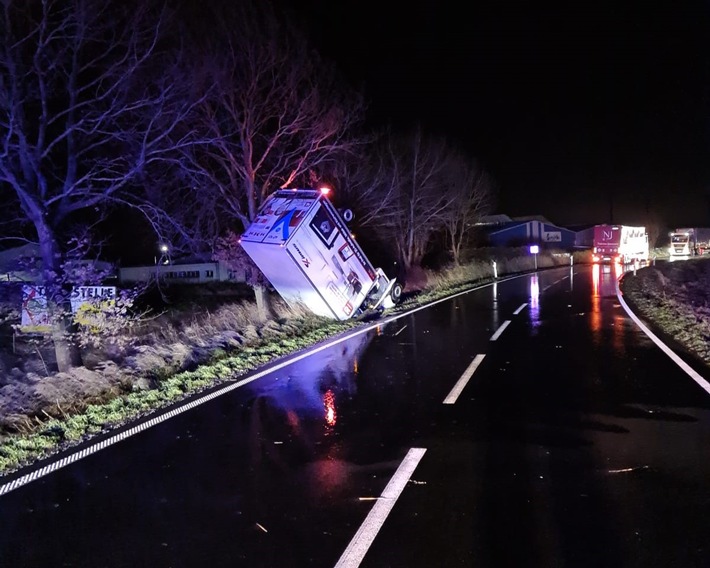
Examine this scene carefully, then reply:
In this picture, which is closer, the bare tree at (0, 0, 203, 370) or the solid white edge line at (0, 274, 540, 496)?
the solid white edge line at (0, 274, 540, 496)

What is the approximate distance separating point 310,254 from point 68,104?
6.36 m

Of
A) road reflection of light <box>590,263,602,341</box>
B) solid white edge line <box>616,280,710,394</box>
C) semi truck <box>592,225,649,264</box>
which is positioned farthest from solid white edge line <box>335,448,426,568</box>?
semi truck <box>592,225,649,264</box>

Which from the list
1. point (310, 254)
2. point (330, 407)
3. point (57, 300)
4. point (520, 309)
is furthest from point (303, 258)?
point (330, 407)

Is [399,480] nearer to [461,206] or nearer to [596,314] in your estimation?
[596,314]

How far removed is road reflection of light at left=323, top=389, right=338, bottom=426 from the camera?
22.0 feet

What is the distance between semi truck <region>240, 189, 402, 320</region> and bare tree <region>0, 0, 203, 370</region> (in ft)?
11.5

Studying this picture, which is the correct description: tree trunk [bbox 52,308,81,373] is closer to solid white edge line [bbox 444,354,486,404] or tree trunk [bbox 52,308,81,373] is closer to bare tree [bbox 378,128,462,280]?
solid white edge line [bbox 444,354,486,404]

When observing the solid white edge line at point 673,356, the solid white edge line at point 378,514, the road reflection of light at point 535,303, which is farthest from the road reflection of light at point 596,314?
the solid white edge line at point 378,514

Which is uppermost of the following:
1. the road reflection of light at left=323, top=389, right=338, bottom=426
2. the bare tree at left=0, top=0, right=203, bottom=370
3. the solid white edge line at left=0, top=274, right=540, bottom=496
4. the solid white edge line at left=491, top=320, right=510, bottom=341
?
the bare tree at left=0, top=0, right=203, bottom=370

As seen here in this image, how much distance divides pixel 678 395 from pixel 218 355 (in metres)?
7.43

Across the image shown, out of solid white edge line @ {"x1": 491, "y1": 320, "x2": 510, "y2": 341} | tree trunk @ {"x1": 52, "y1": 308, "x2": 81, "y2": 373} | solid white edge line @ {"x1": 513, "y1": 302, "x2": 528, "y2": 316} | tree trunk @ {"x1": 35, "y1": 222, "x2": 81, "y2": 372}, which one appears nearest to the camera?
tree trunk @ {"x1": 35, "y1": 222, "x2": 81, "y2": 372}

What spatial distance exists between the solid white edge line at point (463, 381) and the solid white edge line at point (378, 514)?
202 cm

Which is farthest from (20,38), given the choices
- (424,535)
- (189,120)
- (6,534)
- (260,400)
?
(424,535)

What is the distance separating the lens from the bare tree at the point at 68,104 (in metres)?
9.19
